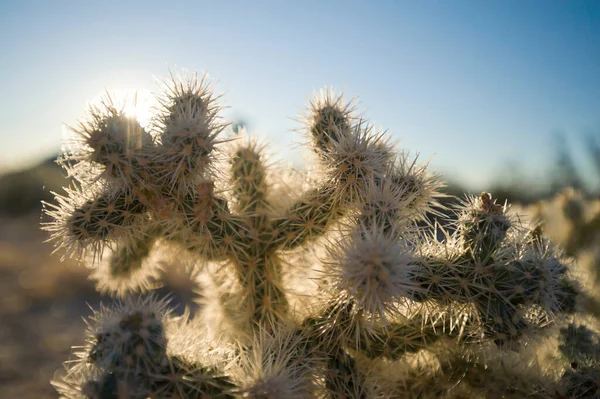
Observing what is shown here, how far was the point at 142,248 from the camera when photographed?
1.87 metres

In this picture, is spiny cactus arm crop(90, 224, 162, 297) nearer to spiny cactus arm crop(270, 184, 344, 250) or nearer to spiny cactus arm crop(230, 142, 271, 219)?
spiny cactus arm crop(230, 142, 271, 219)

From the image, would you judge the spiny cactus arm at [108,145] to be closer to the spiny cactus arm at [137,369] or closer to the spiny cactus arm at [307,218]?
the spiny cactus arm at [137,369]

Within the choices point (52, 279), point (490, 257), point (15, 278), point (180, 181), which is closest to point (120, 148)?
point (180, 181)

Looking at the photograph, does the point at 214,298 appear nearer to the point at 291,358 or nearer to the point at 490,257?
the point at 291,358

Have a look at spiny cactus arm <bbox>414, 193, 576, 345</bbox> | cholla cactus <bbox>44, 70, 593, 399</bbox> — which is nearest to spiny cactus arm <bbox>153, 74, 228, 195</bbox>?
cholla cactus <bbox>44, 70, 593, 399</bbox>

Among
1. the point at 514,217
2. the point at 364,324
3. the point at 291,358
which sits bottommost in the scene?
the point at 291,358

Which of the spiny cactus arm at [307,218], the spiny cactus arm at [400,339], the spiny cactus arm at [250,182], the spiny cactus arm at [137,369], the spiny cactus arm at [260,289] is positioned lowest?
the spiny cactus arm at [137,369]

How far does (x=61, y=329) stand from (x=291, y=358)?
4.45m

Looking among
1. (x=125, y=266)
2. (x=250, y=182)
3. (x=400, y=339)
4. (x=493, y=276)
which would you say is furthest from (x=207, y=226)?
(x=493, y=276)

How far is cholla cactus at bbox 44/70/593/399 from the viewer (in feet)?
4.09

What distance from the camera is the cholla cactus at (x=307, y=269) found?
1245 millimetres

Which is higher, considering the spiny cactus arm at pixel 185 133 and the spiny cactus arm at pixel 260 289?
the spiny cactus arm at pixel 185 133

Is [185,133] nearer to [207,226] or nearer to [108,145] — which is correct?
[108,145]

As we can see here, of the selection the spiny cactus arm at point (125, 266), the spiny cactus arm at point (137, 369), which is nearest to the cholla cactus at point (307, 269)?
the spiny cactus arm at point (137, 369)
